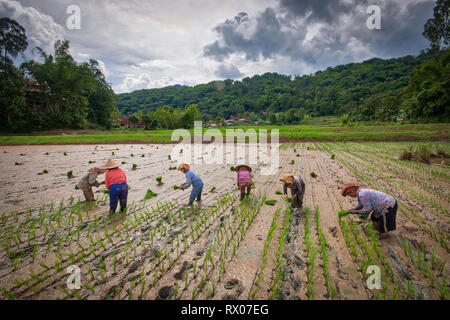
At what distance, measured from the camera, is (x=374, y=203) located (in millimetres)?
3523

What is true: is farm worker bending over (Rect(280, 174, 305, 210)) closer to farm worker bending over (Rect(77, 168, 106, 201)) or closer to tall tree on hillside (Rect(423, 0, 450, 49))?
farm worker bending over (Rect(77, 168, 106, 201))

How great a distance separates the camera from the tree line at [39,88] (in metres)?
36.2

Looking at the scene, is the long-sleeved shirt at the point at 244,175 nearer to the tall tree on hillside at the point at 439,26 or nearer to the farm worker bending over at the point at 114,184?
the farm worker bending over at the point at 114,184

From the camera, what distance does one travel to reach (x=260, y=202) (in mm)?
5480

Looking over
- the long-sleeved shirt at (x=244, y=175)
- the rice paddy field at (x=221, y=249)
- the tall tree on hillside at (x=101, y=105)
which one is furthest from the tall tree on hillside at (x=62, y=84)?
the long-sleeved shirt at (x=244, y=175)

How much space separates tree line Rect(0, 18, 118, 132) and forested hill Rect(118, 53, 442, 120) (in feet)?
210

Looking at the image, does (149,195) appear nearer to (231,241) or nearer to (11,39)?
(231,241)

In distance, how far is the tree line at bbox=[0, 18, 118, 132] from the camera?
36188 millimetres

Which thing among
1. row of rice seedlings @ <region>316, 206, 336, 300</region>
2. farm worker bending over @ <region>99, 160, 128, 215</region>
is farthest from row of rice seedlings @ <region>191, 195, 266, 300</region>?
farm worker bending over @ <region>99, 160, 128, 215</region>

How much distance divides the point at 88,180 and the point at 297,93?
164m
